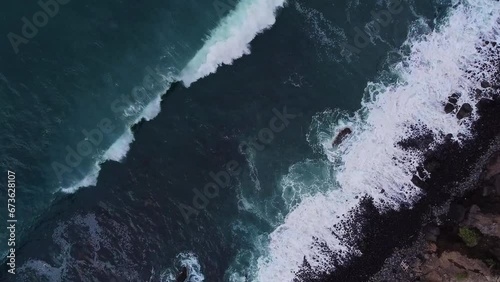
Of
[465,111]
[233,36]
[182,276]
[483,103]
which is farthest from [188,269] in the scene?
[483,103]

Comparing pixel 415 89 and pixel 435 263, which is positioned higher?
pixel 415 89

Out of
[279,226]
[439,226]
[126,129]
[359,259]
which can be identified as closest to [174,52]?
[126,129]

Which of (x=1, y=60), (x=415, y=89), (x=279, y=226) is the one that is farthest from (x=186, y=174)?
(x=415, y=89)

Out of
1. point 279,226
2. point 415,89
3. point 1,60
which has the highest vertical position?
point 415,89

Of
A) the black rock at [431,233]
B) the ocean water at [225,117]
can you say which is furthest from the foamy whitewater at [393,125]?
the black rock at [431,233]

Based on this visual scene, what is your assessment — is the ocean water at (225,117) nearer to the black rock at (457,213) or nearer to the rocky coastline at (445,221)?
the rocky coastline at (445,221)

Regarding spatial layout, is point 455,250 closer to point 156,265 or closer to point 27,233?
point 156,265

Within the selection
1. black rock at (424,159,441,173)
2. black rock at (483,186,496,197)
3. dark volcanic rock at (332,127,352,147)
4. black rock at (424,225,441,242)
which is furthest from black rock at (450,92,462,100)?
black rock at (424,225,441,242)
